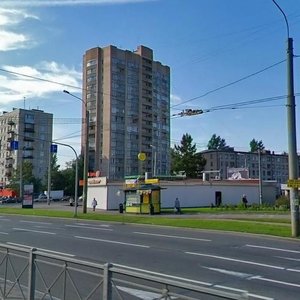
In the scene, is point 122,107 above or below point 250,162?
above

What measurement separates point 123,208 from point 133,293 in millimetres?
43101

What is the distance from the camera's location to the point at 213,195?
6788cm

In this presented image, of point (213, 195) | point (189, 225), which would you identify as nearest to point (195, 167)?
point (213, 195)

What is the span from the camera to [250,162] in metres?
166

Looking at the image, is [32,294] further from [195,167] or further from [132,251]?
[195,167]

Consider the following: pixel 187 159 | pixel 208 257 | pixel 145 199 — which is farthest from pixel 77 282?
pixel 187 159

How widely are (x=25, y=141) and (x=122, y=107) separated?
42.8m

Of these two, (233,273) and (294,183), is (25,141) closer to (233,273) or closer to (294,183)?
(294,183)

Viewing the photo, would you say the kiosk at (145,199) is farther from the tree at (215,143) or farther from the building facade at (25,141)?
the tree at (215,143)

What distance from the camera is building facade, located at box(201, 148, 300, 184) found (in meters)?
160

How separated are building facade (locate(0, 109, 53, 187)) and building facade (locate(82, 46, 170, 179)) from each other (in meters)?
29.5

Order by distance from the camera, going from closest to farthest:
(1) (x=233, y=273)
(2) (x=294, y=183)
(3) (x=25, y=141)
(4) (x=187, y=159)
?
(1) (x=233, y=273) < (2) (x=294, y=183) < (4) (x=187, y=159) < (3) (x=25, y=141)

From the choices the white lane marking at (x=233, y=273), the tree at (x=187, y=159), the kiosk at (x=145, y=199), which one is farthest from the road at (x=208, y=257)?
the tree at (x=187, y=159)

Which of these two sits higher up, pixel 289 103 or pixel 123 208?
pixel 289 103
